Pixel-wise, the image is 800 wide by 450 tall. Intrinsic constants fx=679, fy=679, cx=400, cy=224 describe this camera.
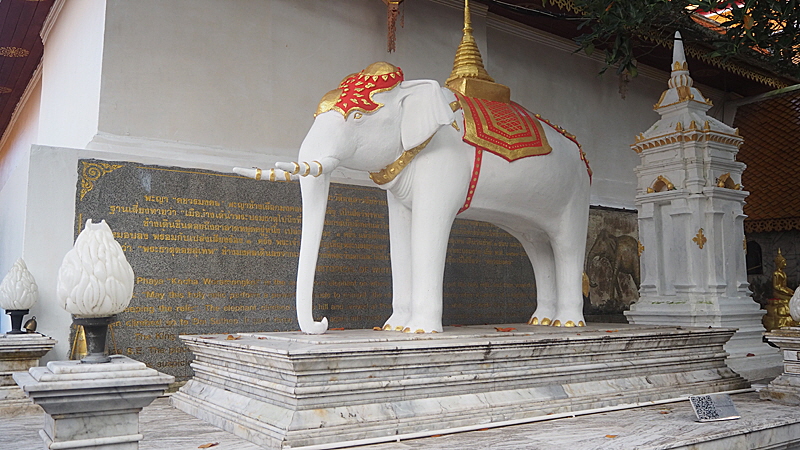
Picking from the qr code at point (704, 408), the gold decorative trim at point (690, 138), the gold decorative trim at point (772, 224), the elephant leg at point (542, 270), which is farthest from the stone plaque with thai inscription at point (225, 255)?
the gold decorative trim at point (772, 224)

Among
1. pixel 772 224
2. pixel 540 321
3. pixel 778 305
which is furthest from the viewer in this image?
pixel 772 224

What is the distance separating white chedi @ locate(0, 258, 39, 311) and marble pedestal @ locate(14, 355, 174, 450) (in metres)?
1.82

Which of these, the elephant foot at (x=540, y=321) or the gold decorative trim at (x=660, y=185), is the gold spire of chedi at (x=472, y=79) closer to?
the elephant foot at (x=540, y=321)

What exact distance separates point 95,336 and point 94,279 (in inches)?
8.1

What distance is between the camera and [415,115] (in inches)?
139

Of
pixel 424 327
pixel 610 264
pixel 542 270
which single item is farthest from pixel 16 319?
pixel 610 264

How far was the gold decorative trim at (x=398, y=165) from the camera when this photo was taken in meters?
3.58

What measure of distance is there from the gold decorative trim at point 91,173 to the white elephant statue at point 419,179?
1.40 m

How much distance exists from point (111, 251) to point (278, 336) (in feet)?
4.12

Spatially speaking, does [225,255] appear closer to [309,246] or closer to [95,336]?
[309,246]

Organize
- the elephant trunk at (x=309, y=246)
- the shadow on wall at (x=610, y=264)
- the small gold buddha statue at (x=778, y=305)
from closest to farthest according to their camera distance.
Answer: the elephant trunk at (x=309, y=246), the small gold buddha statue at (x=778, y=305), the shadow on wall at (x=610, y=264)

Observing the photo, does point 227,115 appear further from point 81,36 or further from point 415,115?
point 415,115

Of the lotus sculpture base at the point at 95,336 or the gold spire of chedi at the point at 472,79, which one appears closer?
the lotus sculpture base at the point at 95,336

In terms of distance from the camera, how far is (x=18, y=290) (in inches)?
147
